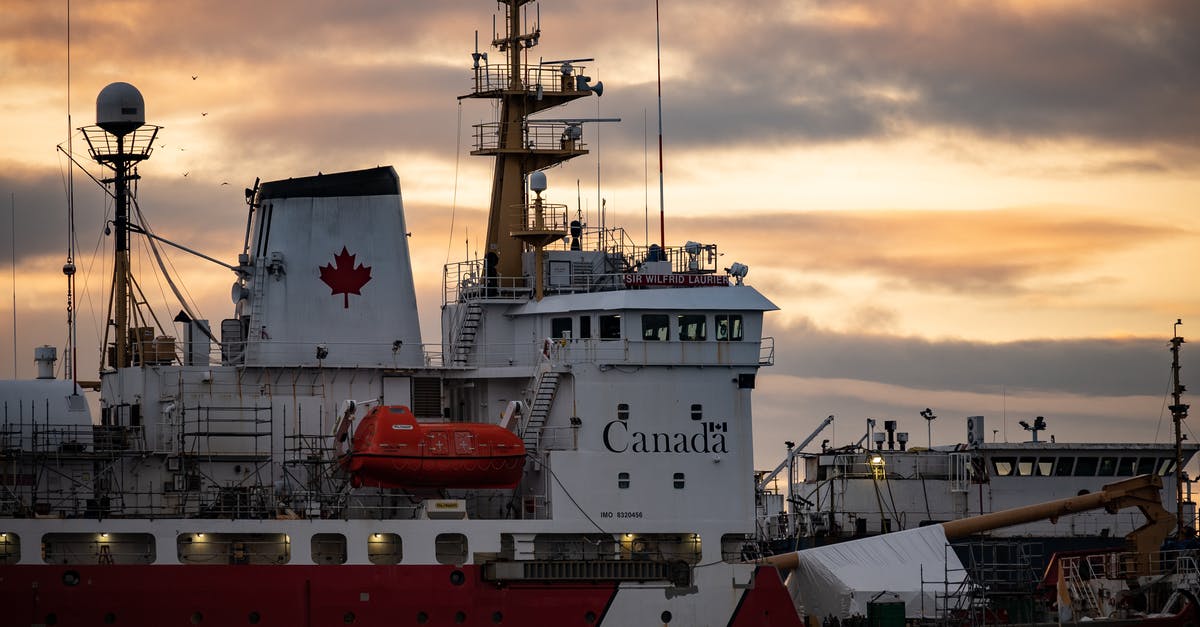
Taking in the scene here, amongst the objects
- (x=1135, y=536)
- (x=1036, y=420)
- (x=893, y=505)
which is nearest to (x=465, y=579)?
(x=1135, y=536)

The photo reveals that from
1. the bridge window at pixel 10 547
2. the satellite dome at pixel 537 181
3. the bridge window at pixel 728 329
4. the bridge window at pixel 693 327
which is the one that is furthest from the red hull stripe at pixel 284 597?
the satellite dome at pixel 537 181

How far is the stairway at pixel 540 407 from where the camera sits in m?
49.4

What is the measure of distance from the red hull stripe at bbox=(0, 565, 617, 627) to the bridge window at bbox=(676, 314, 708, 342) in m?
7.15

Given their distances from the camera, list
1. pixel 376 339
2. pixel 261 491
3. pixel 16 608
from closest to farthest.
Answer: pixel 16 608 → pixel 261 491 → pixel 376 339

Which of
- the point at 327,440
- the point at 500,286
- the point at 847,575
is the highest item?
the point at 500,286

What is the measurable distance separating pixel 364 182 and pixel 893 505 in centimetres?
2777

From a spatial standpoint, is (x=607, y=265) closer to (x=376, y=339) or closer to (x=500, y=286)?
(x=500, y=286)

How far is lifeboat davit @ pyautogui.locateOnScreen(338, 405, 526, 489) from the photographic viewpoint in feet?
152

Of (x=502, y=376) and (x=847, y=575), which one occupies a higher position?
(x=502, y=376)

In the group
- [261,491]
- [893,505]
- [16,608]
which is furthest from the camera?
[893,505]

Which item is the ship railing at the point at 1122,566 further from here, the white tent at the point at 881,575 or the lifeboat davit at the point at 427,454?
the lifeboat davit at the point at 427,454

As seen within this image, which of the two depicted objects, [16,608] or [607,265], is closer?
[16,608]

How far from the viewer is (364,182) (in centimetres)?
5156

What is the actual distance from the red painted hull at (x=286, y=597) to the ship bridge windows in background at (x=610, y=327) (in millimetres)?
6793
